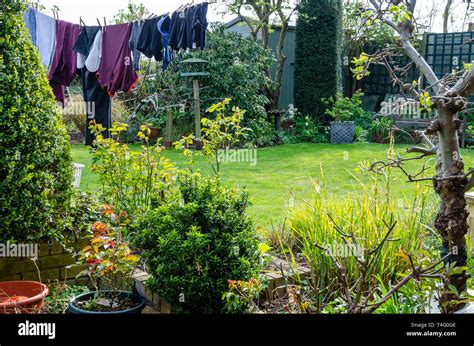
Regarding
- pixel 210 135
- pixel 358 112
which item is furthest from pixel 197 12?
pixel 358 112

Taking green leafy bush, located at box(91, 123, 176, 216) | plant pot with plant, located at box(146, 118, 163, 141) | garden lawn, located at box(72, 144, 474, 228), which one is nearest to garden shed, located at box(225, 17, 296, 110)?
garden lawn, located at box(72, 144, 474, 228)

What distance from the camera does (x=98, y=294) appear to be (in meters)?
3.05

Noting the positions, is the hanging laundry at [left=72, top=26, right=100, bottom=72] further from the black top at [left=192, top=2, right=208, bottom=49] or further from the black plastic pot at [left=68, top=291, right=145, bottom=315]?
the black plastic pot at [left=68, top=291, right=145, bottom=315]

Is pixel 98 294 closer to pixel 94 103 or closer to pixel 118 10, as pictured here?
pixel 94 103

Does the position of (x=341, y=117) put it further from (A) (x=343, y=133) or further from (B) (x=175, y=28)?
(B) (x=175, y=28)

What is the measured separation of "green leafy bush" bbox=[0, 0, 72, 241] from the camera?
3094 mm

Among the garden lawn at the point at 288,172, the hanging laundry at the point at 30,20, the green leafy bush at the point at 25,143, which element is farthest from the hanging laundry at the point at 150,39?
the green leafy bush at the point at 25,143

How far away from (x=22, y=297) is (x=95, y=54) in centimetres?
417

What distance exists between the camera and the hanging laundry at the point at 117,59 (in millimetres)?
6469

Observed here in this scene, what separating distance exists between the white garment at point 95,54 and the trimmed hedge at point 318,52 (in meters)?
6.83

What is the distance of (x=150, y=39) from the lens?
6.43 m

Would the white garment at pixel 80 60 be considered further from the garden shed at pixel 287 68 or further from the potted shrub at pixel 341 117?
the garden shed at pixel 287 68

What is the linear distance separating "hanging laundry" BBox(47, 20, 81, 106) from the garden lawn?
134 cm

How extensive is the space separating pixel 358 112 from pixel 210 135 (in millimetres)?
9097
